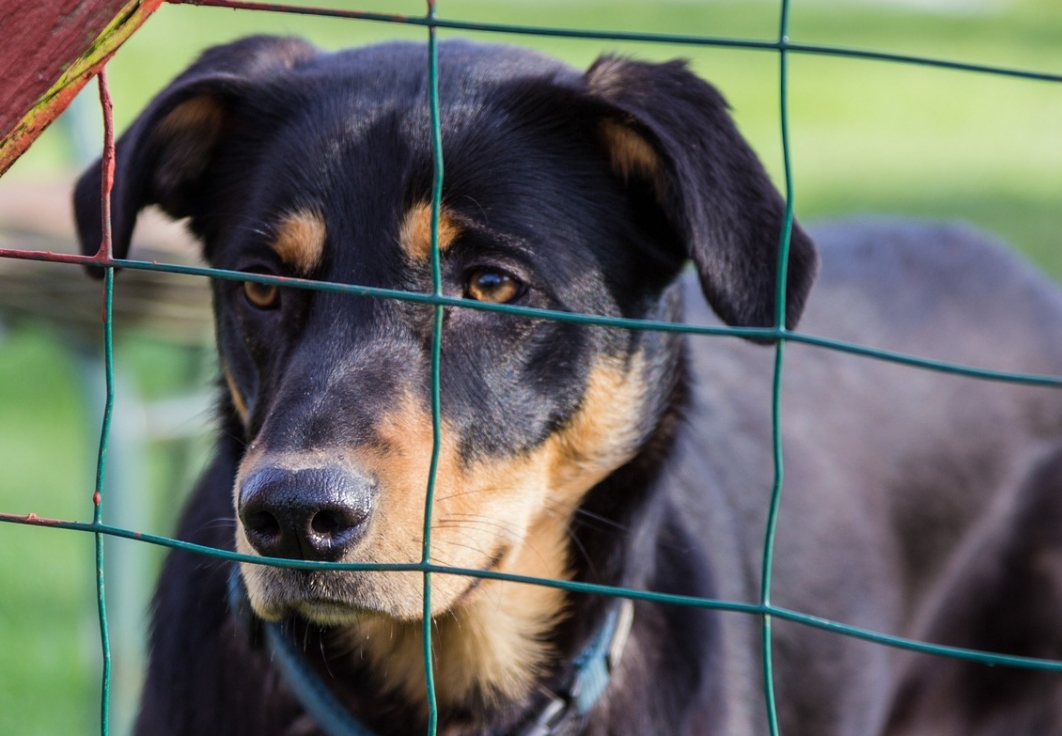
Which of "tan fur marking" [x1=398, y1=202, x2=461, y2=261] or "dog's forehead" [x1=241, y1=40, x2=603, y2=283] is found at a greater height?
"dog's forehead" [x1=241, y1=40, x2=603, y2=283]

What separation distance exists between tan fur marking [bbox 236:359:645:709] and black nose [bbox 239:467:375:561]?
0.30 ft

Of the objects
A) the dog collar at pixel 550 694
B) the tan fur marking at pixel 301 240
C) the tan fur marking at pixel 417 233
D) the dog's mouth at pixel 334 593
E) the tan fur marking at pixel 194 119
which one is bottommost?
the dog collar at pixel 550 694

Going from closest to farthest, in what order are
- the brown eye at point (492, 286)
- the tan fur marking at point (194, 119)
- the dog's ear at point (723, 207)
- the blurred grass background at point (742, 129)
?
the dog's ear at point (723, 207), the brown eye at point (492, 286), the tan fur marking at point (194, 119), the blurred grass background at point (742, 129)

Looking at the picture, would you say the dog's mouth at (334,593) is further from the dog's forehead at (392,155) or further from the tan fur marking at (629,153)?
the tan fur marking at (629,153)

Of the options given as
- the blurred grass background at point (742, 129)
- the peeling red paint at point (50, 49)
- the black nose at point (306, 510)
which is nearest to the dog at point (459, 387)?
the black nose at point (306, 510)

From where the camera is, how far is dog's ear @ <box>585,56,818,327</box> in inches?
81.0

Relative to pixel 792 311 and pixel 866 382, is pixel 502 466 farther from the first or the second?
pixel 866 382

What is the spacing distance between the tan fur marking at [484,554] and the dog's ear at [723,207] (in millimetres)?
358

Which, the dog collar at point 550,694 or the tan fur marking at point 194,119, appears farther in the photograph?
the tan fur marking at point 194,119

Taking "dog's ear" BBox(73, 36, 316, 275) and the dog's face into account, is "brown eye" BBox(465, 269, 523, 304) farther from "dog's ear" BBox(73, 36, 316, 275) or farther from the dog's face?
"dog's ear" BBox(73, 36, 316, 275)

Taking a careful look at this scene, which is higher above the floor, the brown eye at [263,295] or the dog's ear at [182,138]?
the dog's ear at [182,138]

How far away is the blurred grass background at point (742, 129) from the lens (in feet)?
13.6

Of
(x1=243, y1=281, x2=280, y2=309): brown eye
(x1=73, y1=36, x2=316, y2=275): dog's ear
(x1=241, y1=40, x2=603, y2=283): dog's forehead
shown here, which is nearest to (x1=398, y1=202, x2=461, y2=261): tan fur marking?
(x1=241, y1=40, x2=603, y2=283): dog's forehead

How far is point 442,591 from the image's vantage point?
205 cm
